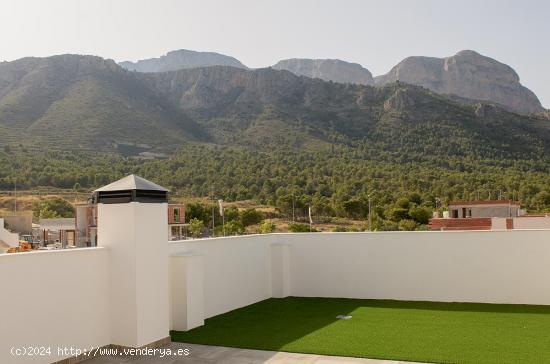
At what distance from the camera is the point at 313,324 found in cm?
717

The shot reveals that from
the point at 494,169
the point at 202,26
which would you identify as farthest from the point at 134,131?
the point at 494,169

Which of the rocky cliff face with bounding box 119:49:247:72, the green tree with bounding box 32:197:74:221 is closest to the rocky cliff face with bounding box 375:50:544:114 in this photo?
the rocky cliff face with bounding box 119:49:247:72

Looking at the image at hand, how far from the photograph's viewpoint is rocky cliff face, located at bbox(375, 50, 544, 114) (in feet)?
356

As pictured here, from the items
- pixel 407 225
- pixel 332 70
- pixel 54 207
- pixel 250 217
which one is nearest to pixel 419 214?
pixel 407 225

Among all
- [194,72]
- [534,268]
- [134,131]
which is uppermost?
[194,72]

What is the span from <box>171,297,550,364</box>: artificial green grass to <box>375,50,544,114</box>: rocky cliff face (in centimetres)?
10341

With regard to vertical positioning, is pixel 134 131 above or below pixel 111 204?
above

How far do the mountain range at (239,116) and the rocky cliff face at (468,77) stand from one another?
55.3m

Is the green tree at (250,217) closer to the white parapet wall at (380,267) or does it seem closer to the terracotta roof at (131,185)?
the white parapet wall at (380,267)

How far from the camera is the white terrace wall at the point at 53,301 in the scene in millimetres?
4723

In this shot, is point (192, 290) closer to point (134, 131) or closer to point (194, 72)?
point (134, 131)

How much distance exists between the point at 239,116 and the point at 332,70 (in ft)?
263

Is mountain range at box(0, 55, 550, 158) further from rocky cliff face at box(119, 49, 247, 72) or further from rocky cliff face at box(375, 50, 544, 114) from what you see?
rocky cliff face at box(119, 49, 247, 72)

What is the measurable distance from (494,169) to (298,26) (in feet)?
80.6
